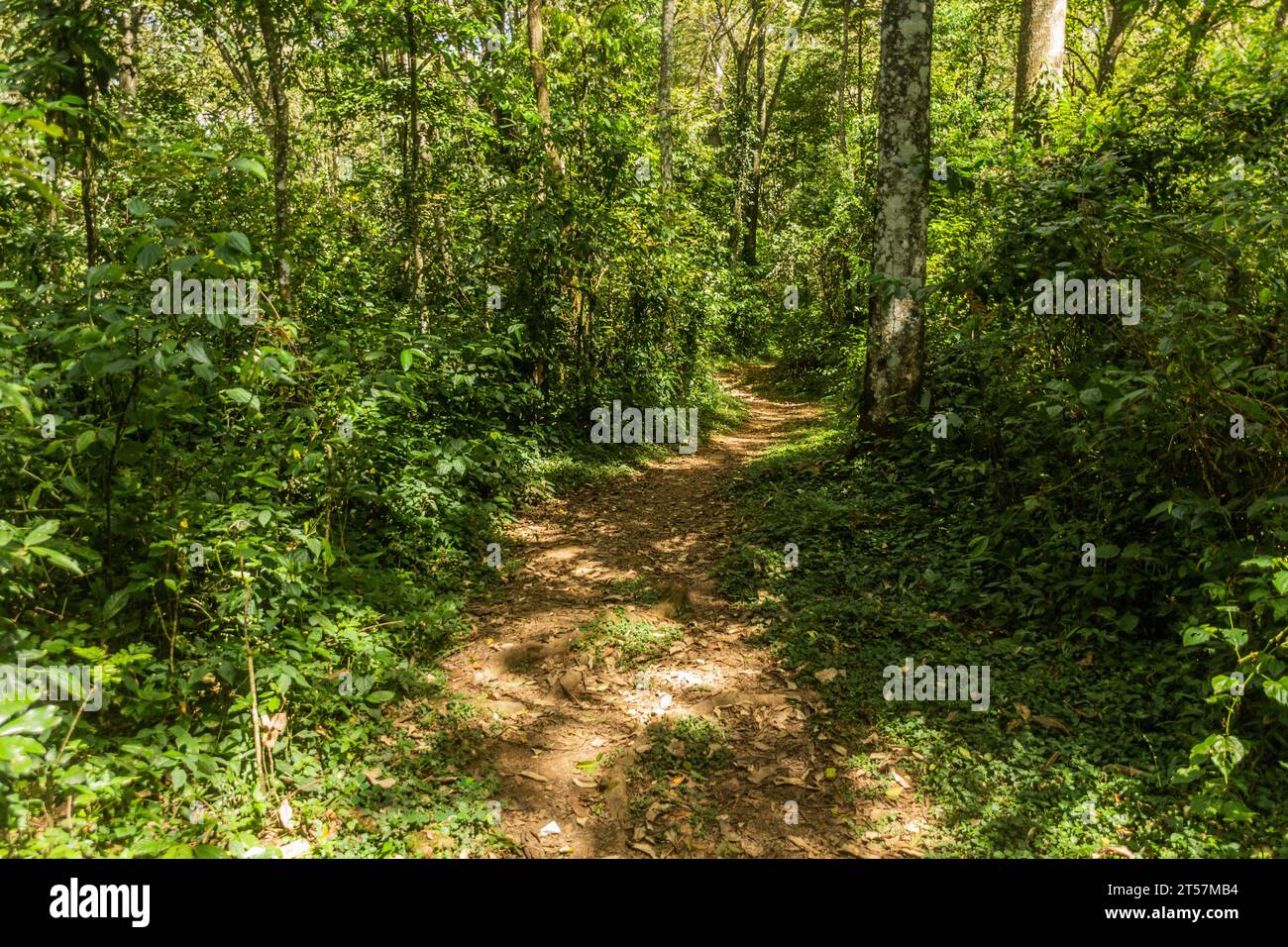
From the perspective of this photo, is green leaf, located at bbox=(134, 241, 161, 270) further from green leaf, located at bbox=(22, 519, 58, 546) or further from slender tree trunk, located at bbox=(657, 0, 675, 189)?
slender tree trunk, located at bbox=(657, 0, 675, 189)

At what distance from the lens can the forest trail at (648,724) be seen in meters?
3.54

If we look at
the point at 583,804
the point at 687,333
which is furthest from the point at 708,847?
the point at 687,333

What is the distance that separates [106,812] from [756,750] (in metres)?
3.06

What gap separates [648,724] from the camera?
14.1 ft

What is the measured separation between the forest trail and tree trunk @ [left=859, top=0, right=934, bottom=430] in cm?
251

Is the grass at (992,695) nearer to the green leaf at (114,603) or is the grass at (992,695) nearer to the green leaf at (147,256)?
the green leaf at (114,603)

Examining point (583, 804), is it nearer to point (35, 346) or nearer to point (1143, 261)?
point (35, 346)

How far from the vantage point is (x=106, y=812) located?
10.00 feet

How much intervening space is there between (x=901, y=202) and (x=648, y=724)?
5.67m

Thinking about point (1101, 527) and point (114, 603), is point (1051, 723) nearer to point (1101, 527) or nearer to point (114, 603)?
point (1101, 527)

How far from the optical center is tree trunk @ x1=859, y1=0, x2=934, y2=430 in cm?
705

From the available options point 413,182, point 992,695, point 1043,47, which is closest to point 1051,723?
point 992,695

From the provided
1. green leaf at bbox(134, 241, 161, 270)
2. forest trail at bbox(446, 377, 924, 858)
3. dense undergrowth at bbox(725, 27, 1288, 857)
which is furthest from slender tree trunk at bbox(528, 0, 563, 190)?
green leaf at bbox(134, 241, 161, 270)

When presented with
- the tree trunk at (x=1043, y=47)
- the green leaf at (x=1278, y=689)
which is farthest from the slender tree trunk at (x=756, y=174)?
the green leaf at (x=1278, y=689)
